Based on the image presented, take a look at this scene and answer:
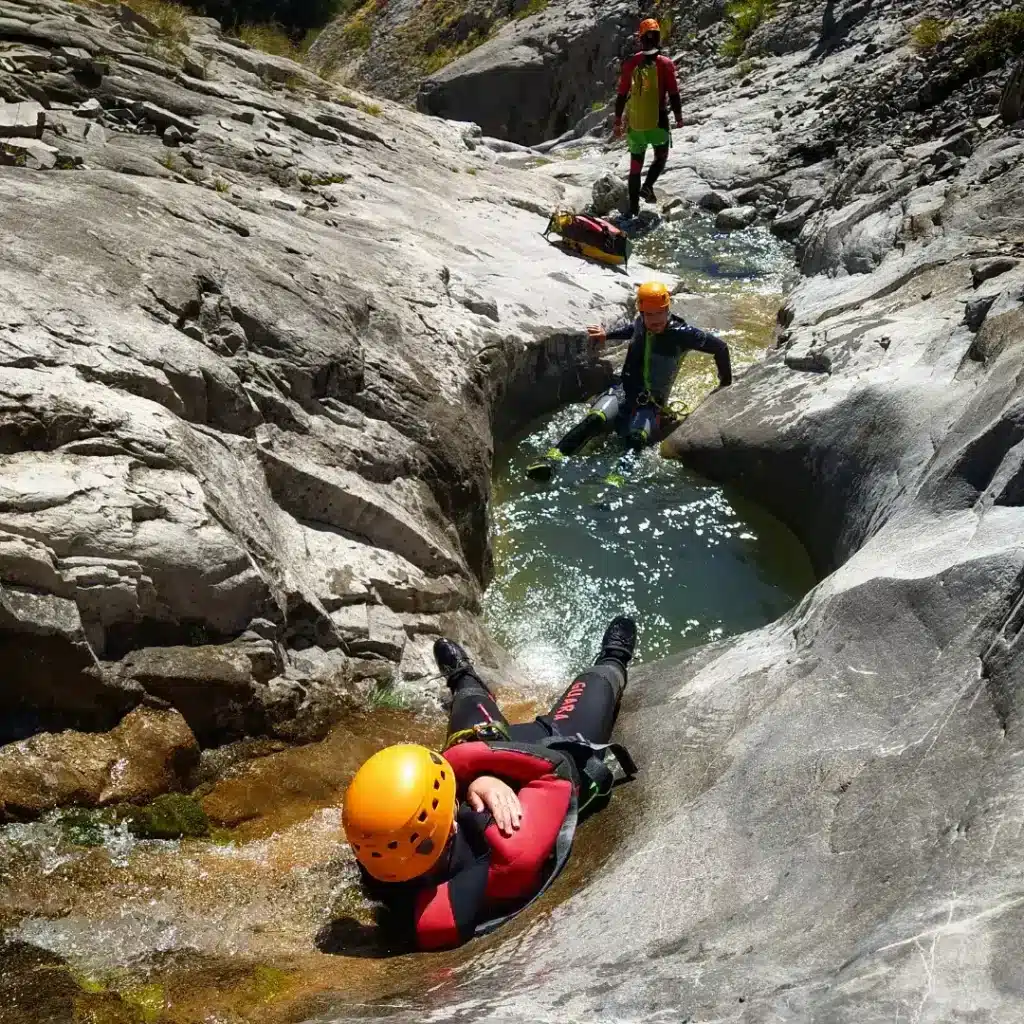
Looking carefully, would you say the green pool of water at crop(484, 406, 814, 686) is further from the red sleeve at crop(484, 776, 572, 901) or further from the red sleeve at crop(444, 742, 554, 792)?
the red sleeve at crop(484, 776, 572, 901)

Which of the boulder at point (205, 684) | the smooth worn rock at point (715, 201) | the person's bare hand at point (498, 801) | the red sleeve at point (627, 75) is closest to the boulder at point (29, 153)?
the boulder at point (205, 684)

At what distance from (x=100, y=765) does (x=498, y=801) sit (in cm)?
189

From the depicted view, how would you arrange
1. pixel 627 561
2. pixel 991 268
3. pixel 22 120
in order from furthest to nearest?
pixel 22 120 → pixel 991 268 → pixel 627 561

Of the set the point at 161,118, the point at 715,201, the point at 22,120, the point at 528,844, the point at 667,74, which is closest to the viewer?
the point at 528,844

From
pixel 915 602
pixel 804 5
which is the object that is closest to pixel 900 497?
pixel 915 602

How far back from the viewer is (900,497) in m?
6.03

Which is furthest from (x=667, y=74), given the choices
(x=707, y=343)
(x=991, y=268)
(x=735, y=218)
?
(x=991, y=268)

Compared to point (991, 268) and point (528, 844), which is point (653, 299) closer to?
point (991, 268)

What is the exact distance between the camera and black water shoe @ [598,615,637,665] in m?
6.20

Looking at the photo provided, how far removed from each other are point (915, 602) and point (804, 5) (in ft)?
66.2

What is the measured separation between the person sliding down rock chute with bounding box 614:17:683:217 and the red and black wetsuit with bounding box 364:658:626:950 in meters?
12.0

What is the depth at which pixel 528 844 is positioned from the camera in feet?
13.7

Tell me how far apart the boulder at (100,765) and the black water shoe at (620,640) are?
2804mm

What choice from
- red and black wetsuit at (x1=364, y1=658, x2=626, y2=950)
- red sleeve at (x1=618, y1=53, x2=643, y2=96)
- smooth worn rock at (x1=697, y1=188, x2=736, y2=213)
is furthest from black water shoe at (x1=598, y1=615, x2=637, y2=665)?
smooth worn rock at (x1=697, y1=188, x2=736, y2=213)
